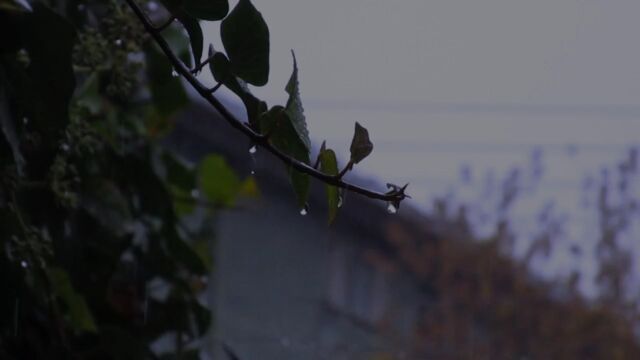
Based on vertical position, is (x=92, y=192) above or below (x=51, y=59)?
below

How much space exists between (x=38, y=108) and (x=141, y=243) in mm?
581

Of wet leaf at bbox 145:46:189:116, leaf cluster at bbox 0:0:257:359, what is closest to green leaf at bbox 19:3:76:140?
leaf cluster at bbox 0:0:257:359

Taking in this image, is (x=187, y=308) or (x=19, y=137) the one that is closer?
(x=19, y=137)

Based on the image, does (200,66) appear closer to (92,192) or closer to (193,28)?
(193,28)

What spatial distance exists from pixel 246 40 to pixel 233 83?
0.13ft

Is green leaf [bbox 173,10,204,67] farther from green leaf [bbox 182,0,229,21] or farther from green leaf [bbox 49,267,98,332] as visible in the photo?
green leaf [bbox 49,267,98,332]

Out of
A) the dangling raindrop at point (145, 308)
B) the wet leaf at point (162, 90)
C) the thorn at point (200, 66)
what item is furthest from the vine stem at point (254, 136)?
the dangling raindrop at point (145, 308)

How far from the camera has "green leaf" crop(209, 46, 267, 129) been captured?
1.07 meters

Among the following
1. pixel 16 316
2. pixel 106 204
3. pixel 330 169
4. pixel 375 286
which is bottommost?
pixel 375 286

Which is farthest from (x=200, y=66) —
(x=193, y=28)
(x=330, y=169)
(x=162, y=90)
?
(x=162, y=90)

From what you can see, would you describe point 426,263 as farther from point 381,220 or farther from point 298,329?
point 298,329

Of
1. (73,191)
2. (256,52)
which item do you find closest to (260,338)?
(73,191)

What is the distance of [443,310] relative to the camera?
669 cm

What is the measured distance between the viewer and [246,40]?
1072 millimetres
